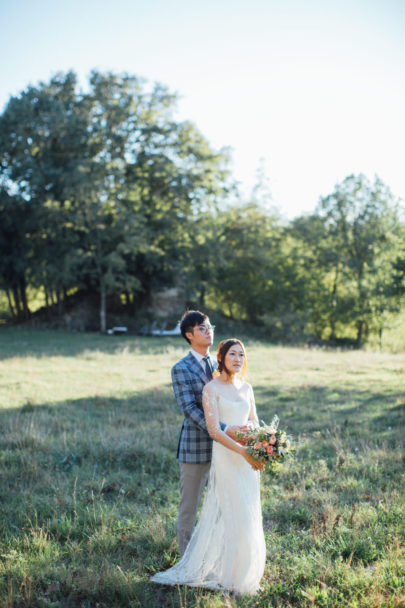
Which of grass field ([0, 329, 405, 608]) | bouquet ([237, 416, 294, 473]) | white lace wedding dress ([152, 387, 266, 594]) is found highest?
bouquet ([237, 416, 294, 473])

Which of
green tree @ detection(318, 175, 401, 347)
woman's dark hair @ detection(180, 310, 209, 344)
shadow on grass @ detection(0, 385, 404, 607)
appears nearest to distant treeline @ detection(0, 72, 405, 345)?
green tree @ detection(318, 175, 401, 347)

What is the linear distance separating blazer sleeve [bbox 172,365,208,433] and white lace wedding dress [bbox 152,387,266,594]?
0.70 ft

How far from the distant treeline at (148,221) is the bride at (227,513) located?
27095 millimetres

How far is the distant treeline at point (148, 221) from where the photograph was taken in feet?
102

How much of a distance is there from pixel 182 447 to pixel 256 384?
978 cm

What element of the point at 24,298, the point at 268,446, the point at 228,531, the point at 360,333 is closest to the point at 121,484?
the point at 228,531

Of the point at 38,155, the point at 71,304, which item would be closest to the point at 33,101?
the point at 38,155

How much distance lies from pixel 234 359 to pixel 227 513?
137 centimetres

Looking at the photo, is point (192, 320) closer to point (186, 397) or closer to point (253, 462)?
point (186, 397)

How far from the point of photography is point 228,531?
384 centimetres

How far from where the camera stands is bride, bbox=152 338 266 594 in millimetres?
3787

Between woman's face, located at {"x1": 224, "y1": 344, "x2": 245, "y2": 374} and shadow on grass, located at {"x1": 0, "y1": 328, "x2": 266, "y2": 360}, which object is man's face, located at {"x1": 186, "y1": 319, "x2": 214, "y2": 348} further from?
shadow on grass, located at {"x1": 0, "y1": 328, "x2": 266, "y2": 360}

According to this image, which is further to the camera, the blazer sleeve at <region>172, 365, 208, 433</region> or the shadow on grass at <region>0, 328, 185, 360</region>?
the shadow on grass at <region>0, 328, 185, 360</region>

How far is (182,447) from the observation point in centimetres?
418
